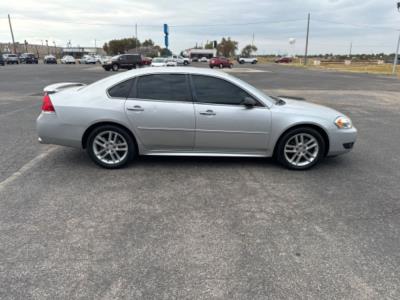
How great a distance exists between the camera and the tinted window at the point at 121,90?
14.9ft

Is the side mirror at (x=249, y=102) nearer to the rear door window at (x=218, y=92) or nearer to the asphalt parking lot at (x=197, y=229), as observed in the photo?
the rear door window at (x=218, y=92)

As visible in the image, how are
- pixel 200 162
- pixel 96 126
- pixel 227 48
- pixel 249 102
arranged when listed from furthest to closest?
pixel 227 48
pixel 200 162
pixel 96 126
pixel 249 102

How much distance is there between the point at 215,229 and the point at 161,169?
1828mm

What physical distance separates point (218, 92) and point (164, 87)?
0.81m

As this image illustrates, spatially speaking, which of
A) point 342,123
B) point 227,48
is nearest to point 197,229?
point 342,123

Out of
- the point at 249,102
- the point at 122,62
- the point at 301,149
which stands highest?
the point at 122,62

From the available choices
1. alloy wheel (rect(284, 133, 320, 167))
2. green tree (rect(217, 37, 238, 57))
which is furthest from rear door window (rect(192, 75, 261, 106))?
green tree (rect(217, 37, 238, 57))

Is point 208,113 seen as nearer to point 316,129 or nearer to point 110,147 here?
point 110,147

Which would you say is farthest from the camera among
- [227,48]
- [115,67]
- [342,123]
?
[227,48]

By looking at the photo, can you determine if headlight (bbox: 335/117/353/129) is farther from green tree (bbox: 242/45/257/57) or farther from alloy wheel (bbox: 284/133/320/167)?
green tree (bbox: 242/45/257/57)

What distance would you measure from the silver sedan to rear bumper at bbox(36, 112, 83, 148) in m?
0.01

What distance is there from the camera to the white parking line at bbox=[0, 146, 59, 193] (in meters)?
4.11

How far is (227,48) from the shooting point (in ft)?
396

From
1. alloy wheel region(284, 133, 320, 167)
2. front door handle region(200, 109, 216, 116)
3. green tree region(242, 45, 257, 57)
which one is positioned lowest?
alloy wheel region(284, 133, 320, 167)
